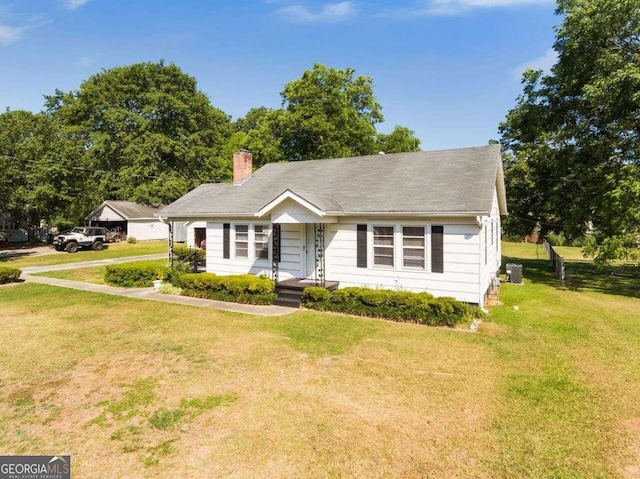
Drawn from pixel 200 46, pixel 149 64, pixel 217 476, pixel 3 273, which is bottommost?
pixel 217 476

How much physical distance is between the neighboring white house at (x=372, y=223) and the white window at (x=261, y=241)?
0.14 feet

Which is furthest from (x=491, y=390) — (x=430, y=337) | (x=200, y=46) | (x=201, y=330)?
(x=200, y=46)

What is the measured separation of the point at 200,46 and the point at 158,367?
54.1ft

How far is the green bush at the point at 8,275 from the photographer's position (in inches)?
705

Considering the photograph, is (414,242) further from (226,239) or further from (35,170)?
(35,170)

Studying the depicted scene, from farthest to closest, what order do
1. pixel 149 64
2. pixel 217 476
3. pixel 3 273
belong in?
pixel 149 64
pixel 3 273
pixel 217 476

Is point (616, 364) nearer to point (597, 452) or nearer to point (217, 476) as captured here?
point (597, 452)

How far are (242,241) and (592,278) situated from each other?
18.0 meters

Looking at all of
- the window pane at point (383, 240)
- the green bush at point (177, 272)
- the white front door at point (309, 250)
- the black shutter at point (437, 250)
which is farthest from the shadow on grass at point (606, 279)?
the green bush at point (177, 272)

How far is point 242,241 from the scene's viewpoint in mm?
16188

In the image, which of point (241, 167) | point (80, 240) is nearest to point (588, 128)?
point (241, 167)

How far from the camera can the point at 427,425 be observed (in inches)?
223

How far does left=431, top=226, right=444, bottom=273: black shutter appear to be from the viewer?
1223 centimetres

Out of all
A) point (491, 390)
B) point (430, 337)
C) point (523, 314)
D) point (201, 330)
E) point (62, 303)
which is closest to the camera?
point (491, 390)
